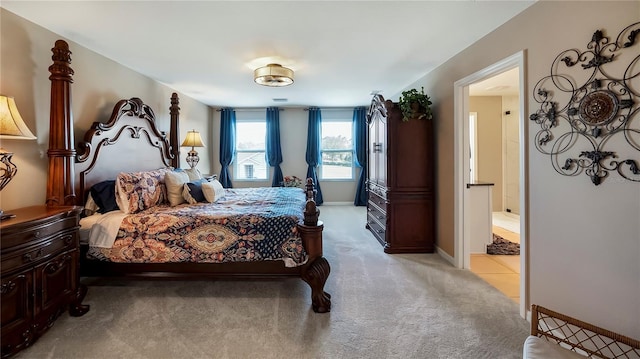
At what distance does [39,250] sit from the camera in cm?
193

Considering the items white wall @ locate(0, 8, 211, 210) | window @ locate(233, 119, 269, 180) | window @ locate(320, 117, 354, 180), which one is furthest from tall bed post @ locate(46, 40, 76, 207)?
window @ locate(320, 117, 354, 180)

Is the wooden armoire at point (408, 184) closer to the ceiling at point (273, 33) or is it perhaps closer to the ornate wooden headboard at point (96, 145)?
the ceiling at point (273, 33)

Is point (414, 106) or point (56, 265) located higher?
point (414, 106)

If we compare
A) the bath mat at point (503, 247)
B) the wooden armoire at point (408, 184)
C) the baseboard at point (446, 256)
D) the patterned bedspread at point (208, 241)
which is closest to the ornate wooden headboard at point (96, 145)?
the patterned bedspread at point (208, 241)

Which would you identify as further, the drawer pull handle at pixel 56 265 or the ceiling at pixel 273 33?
the ceiling at pixel 273 33

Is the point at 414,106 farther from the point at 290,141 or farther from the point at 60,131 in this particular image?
the point at 290,141

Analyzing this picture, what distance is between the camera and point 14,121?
1975 mm

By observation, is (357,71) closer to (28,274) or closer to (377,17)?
(377,17)

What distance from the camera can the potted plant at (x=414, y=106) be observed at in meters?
3.65

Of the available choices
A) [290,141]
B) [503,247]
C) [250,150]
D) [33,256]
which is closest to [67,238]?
[33,256]

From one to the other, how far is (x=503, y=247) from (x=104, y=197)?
4984 millimetres

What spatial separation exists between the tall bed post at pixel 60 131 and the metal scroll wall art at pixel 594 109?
3.81 metres

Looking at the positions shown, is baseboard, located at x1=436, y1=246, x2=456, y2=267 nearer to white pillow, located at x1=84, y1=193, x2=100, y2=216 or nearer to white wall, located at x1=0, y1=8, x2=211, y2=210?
white pillow, located at x1=84, y1=193, x2=100, y2=216

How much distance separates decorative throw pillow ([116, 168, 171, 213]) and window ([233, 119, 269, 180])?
3956 mm
